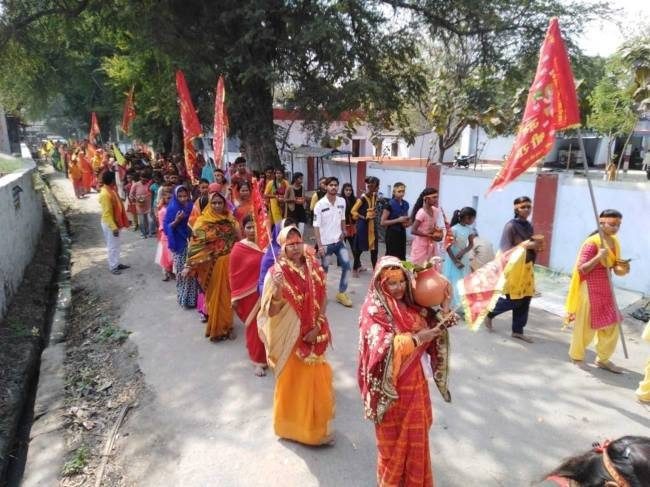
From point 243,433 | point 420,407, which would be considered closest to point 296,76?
point 243,433

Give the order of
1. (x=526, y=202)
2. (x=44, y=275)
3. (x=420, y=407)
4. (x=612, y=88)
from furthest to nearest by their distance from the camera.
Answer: (x=612, y=88) → (x=44, y=275) → (x=526, y=202) → (x=420, y=407)

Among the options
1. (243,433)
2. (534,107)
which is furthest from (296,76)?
(243,433)

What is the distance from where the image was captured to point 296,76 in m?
10.4

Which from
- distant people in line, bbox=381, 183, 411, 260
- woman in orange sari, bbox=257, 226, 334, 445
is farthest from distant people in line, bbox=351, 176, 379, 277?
woman in orange sari, bbox=257, 226, 334, 445

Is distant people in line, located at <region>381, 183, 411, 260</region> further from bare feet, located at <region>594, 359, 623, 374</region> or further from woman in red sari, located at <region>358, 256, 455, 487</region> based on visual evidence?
woman in red sari, located at <region>358, 256, 455, 487</region>

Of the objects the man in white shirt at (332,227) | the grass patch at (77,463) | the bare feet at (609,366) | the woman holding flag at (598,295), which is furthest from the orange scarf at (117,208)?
the bare feet at (609,366)

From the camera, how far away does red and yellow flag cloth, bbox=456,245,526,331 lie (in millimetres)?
2596

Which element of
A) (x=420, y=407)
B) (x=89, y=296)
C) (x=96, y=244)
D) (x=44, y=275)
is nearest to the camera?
(x=420, y=407)

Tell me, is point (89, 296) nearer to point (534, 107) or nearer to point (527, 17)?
point (534, 107)

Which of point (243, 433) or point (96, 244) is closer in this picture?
point (243, 433)

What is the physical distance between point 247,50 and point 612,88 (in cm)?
1484

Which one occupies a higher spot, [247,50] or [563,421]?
[247,50]

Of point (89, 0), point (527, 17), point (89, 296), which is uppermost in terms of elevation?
point (89, 0)

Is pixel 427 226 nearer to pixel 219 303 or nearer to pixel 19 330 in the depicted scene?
pixel 219 303
